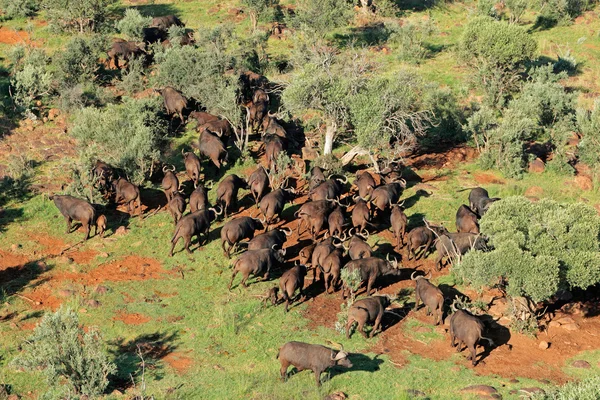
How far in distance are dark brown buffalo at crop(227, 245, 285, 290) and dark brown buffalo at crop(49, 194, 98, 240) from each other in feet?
19.1

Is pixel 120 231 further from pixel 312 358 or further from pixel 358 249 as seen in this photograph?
pixel 312 358

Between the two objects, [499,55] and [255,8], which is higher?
[255,8]

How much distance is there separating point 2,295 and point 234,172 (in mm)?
11559

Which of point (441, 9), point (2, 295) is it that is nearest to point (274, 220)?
point (2, 295)

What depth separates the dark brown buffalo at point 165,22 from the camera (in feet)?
142

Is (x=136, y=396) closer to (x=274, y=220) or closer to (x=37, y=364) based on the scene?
(x=37, y=364)

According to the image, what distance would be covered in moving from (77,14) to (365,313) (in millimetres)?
29610

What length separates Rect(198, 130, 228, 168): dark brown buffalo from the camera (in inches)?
1187

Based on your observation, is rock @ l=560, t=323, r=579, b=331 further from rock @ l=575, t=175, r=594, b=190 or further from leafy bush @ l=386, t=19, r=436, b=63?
leafy bush @ l=386, t=19, r=436, b=63

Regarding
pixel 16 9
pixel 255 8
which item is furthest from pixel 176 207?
pixel 16 9

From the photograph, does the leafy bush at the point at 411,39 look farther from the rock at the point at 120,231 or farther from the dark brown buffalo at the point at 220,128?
the rock at the point at 120,231

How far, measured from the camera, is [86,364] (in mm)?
17703

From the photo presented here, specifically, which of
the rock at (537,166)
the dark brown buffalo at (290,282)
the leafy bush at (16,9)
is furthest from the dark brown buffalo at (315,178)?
the leafy bush at (16,9)

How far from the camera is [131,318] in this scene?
829 inches
